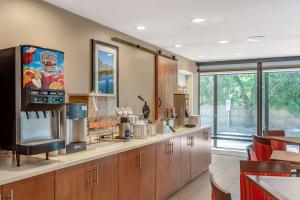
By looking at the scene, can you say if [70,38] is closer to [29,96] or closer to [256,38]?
[29,96]

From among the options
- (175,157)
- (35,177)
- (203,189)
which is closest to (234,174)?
(203,189)

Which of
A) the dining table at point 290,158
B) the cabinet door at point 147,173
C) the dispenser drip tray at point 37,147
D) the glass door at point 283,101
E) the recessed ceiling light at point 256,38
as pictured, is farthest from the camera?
the glass door at point 283,101

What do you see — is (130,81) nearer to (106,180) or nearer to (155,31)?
(155,31)

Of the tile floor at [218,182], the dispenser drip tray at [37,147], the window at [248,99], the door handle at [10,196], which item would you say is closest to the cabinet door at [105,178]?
the dispenser drip tray at [37,147]

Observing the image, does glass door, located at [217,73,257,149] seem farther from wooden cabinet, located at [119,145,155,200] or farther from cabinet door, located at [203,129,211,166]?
wooden cabinet, located at [119,145,155,200]

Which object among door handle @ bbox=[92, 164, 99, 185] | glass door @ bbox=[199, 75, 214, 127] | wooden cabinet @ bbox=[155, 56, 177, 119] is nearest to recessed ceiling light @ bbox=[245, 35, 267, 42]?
wooden cabinet @ bbox=[155, 56, 177, 119]

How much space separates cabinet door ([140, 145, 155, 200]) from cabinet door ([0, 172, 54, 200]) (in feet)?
4.26

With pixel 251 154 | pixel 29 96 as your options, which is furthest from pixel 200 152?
pixel 29 96

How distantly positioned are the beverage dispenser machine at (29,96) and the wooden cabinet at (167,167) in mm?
1633

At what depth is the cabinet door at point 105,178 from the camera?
2.53 meters

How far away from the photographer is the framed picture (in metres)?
3.75

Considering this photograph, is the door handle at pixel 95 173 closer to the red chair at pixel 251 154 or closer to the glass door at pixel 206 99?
the red chair at pixel 251 154

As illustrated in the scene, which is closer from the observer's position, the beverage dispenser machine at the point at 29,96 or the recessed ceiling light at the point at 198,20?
the beverage dispenser machine at the point at 29,96

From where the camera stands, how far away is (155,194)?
11.6 feet
